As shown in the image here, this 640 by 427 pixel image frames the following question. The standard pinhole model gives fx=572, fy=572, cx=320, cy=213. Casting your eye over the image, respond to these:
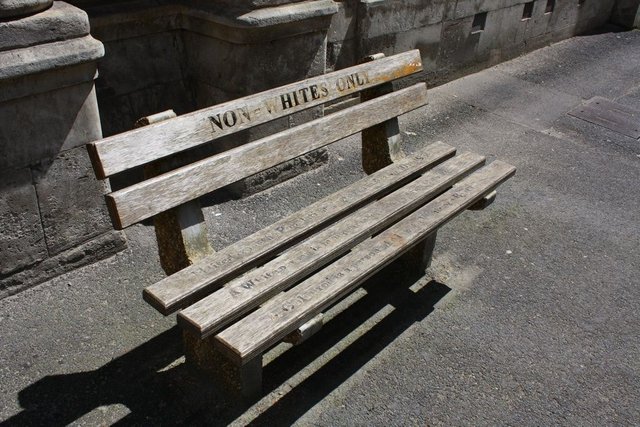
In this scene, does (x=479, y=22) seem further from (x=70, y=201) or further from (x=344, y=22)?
(x=70, y=201)

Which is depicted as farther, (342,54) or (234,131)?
(342,54)

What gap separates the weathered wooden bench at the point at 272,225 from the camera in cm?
217

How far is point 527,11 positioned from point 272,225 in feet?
20.4

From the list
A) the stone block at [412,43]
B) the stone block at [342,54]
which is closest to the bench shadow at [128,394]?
the stone block at [342,54]

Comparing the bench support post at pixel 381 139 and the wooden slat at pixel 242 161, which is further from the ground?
the wooden slat at pixel 242 161

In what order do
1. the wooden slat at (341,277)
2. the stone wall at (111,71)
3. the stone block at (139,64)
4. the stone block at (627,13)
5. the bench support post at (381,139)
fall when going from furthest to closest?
the stone block at (627,13)
the stone block at (139,64)
the bench support post at (381,139)
the stone wall at (111,71)
the wooden slat at (341,277)

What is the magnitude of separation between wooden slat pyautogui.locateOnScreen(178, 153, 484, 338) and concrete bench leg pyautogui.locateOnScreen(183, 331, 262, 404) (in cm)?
30

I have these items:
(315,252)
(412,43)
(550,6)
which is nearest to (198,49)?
(315,252)

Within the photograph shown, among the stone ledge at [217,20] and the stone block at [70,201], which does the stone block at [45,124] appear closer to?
the stone block at [70,201]

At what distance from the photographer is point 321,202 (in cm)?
291

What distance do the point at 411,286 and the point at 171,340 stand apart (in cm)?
139

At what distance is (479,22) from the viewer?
6641mm

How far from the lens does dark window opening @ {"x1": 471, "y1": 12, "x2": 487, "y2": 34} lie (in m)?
6.54

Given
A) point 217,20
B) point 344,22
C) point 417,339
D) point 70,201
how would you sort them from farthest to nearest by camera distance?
1. point 344,22
2. point 217,20
3. point 70,201
4. point 417,339
